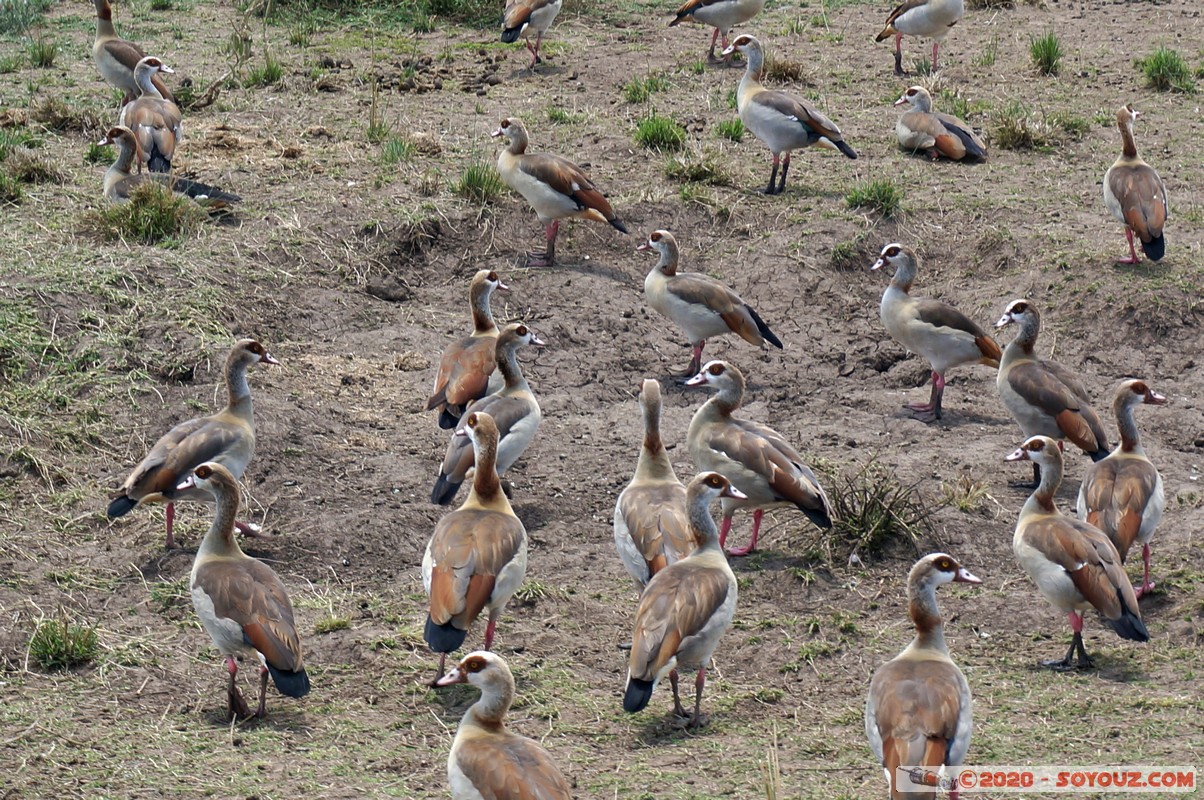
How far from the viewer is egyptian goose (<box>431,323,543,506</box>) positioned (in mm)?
9102

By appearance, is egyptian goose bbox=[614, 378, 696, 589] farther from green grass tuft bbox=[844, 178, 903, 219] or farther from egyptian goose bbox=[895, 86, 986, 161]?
egyptian goose bbox=[895, 86, 986, 161]

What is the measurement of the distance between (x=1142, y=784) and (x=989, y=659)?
A: 1.58 m

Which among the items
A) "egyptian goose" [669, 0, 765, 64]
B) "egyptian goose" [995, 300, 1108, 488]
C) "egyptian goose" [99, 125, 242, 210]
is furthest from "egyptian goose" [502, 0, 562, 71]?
"egyptian goose" [995, 300, 1108, 488]

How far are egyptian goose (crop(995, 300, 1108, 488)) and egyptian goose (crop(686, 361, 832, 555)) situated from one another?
1.82 m

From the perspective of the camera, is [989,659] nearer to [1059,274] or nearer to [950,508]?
[950,508]

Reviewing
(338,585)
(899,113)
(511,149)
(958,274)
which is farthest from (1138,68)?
(338,585)

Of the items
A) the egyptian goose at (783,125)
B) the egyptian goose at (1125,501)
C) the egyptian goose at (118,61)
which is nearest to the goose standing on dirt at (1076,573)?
the egyptian goose at (1125,501)

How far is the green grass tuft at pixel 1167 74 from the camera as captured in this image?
15859 millimetres

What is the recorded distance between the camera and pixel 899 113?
1550cm

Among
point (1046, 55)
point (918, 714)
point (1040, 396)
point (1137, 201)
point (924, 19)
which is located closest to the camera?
point (918, 714)

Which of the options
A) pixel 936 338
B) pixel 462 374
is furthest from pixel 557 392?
pixel 936 338

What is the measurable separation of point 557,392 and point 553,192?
211 centimetres

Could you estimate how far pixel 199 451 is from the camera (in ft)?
28.8

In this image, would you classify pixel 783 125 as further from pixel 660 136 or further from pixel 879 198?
pixel 660 136
